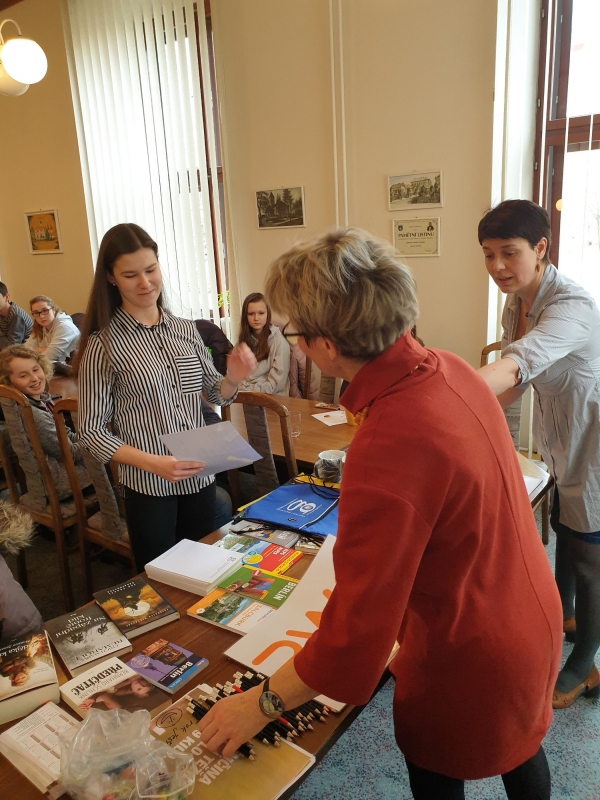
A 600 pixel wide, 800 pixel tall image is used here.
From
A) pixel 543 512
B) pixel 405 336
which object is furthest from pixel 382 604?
pixel 543 512

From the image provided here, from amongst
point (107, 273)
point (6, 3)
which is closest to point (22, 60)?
point (107, 273)

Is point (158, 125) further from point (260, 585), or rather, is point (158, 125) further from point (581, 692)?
point (581, 692)

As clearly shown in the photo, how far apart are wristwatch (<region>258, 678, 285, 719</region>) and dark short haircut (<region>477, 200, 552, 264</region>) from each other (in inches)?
50.6

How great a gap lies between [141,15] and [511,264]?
4.64 metres

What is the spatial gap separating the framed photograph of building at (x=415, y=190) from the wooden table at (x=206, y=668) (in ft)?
9.46

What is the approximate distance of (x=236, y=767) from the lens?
85 centimetres

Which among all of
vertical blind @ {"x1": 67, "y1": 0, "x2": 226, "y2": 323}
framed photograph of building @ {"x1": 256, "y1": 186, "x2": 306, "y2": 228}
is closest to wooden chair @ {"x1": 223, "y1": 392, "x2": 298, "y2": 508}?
framed photograph of building @ {"x1": 256, "y1": 186, "x2": 306, "y2": 228}

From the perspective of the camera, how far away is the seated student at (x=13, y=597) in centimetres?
125

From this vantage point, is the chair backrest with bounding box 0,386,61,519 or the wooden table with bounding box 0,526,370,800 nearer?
the wooden table with bounding box 0,526,370,800

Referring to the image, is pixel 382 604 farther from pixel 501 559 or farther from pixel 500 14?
pixel 500 14

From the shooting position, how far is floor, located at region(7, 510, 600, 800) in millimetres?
1604

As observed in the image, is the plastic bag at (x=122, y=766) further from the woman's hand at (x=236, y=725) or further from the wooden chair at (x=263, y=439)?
the wooden chair at (x=263, y=439)

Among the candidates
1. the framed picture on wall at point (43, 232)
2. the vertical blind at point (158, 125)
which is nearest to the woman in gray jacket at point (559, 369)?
the vertical blind at point (158, 125)

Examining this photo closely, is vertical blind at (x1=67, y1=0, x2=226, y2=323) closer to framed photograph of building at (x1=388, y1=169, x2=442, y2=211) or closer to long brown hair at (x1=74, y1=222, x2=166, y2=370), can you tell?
framed photograph of building at (x1=388, y1=169, x2=442, y2=211)
